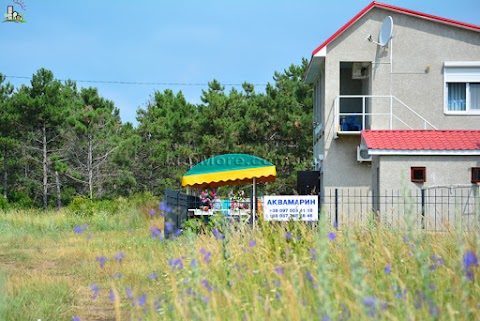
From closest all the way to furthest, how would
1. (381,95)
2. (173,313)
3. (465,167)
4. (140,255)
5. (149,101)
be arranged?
(173,313)
(140,255)
(465,167)
(381,95)
(149,101)

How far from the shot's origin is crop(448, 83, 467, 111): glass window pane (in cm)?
2461

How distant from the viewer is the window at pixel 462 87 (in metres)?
24.5

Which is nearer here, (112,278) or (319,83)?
(112,278)

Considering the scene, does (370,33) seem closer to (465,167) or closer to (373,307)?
(465,167)

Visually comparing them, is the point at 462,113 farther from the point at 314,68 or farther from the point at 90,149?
the point at 90,149

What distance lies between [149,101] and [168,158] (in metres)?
15.0

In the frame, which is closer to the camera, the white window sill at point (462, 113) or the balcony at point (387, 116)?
the white window sill at point (462, 113)

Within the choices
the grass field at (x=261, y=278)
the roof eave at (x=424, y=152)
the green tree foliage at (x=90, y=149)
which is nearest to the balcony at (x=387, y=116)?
the roof eave at (x=424, y=152)

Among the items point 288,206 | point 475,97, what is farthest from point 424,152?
point 288,206

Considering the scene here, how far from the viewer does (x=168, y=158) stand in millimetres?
45812

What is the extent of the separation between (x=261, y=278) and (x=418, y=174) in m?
15.7

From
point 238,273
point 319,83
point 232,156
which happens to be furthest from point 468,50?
point 238,273

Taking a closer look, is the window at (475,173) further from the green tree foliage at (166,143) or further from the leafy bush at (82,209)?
the green tree foliage at (166,143)

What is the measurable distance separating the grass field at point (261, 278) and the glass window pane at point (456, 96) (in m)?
12.9
